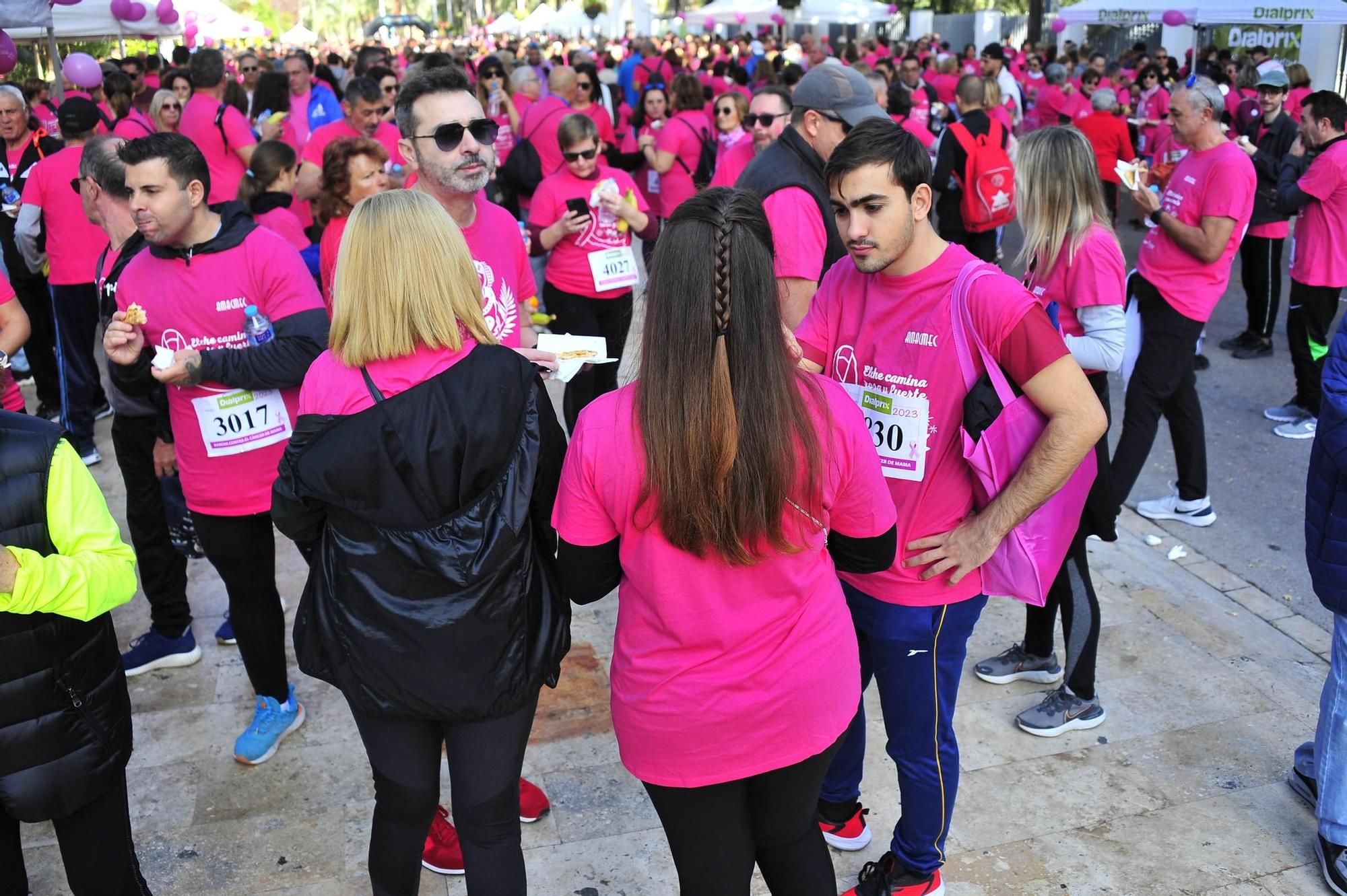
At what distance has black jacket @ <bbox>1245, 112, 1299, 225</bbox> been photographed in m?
7.68

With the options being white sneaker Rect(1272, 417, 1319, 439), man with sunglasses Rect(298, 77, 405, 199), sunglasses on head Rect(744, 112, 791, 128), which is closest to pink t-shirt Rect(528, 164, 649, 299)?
sunglasses on head Rect(744, 112, 791, 128)

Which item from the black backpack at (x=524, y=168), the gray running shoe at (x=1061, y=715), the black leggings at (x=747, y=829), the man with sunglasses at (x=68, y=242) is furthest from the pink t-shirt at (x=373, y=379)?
the black backpack at (x=524, y=168)

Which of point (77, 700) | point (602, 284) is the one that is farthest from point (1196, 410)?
point (77, 700)

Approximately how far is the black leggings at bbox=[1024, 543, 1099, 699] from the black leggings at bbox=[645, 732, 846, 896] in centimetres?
153

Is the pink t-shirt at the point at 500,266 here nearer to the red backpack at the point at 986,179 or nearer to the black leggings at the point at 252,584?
the black leggings at the point at 252,584

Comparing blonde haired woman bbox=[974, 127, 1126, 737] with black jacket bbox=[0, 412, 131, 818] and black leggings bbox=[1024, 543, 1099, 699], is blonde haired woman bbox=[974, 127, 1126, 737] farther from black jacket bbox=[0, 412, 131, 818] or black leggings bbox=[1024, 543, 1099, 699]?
black jacket bbox=[0, 412, 131, 818]

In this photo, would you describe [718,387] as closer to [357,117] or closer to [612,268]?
[612,268]

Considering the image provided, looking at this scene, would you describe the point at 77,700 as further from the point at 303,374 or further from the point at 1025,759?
the point at 1025,759

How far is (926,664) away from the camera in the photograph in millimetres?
2777

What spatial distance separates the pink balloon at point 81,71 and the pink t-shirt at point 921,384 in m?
9.35

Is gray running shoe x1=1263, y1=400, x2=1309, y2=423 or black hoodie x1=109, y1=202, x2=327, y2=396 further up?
black hoodie x1=109, y1=202, x2=327, y2=396

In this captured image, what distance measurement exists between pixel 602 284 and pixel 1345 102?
450 centimetres

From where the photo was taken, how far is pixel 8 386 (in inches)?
132

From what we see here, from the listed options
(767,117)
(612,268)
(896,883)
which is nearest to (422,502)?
(896,883)
